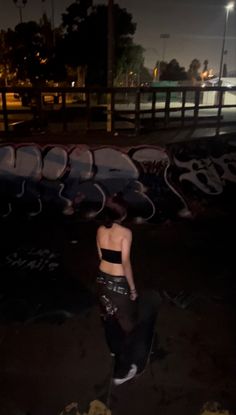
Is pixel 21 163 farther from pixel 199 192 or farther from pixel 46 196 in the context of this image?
pixel 199 192

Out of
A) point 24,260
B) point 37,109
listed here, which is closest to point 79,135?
point 37,109

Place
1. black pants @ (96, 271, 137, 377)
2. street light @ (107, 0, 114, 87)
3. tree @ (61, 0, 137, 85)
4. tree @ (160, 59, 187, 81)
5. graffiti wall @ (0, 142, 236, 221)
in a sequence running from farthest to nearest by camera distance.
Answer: tree @ (160, 59, 187, 81)
tree @ (61, 0, 137, 85)
street light @ (107, 0, 114, 87)
graffiti wall @ (0, 142, 236, 221)
black pants @ (96, 271, 137, 377)

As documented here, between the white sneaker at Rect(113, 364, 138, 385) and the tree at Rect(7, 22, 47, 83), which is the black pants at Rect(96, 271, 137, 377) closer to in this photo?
the white sneaker at Rect(113, 364, 138, 385)

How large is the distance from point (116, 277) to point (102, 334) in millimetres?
1242

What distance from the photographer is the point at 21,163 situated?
8930mm

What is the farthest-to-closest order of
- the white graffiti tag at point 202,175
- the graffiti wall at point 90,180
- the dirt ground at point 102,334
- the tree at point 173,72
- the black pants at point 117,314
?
the tree at point 173,72 → the white graffiti tag at point 202,175 → the graffiti wall at point 90,180 → the black pants at point 117,314 → the dirt ground at point 102,334

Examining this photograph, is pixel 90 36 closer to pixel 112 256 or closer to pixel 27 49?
pixel 27 49

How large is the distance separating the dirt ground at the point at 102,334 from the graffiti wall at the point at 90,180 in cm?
128

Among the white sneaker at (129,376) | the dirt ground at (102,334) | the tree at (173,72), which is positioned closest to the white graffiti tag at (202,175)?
the dirt ground at (102,334)

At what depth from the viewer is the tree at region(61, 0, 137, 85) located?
2497 centimetres

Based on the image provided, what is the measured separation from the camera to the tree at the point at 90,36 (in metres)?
25.0

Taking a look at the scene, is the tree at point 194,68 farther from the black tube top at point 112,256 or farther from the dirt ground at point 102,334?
the black tube top at point 112,256

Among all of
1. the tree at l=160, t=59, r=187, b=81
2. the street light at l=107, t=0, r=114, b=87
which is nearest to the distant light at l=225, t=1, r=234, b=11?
the tree at l=160, t=59, r=187, b=81

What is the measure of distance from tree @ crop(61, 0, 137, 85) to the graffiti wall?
1807cm
